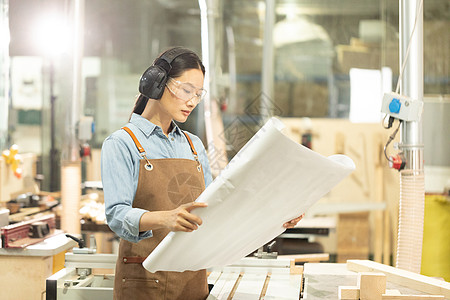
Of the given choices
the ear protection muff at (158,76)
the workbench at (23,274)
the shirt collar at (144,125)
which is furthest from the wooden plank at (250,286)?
the workbench at (23,274)

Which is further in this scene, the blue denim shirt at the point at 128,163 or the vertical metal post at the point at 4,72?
the vertical metal post at the point at 4,72

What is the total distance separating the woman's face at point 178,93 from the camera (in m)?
1.96

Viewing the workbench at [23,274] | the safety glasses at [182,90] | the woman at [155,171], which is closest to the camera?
the woman at [155,171]

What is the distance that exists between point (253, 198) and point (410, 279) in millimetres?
838

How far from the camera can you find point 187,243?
67.1 inches

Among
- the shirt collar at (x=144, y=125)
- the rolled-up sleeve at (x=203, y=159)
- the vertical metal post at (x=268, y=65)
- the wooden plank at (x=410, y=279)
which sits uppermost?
the vertical metal post at (x=268, y=65)

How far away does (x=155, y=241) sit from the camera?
6.37 feet

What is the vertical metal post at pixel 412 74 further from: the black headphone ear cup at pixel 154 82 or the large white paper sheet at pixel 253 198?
the black headphone ear cup at pixel 154 82

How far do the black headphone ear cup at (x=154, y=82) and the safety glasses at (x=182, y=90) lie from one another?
0.02m

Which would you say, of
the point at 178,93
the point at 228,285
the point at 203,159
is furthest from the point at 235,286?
the point at 178,93

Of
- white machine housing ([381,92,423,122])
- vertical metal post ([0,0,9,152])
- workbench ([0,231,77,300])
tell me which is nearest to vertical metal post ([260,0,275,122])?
vertical metal post ([0,0,9,152])

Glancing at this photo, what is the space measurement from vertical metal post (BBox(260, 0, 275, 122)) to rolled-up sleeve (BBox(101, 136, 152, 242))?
3721 mm

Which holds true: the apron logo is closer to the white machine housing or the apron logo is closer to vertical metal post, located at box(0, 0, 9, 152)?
the white machine housing

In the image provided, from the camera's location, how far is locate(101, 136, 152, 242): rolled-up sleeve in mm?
1746
